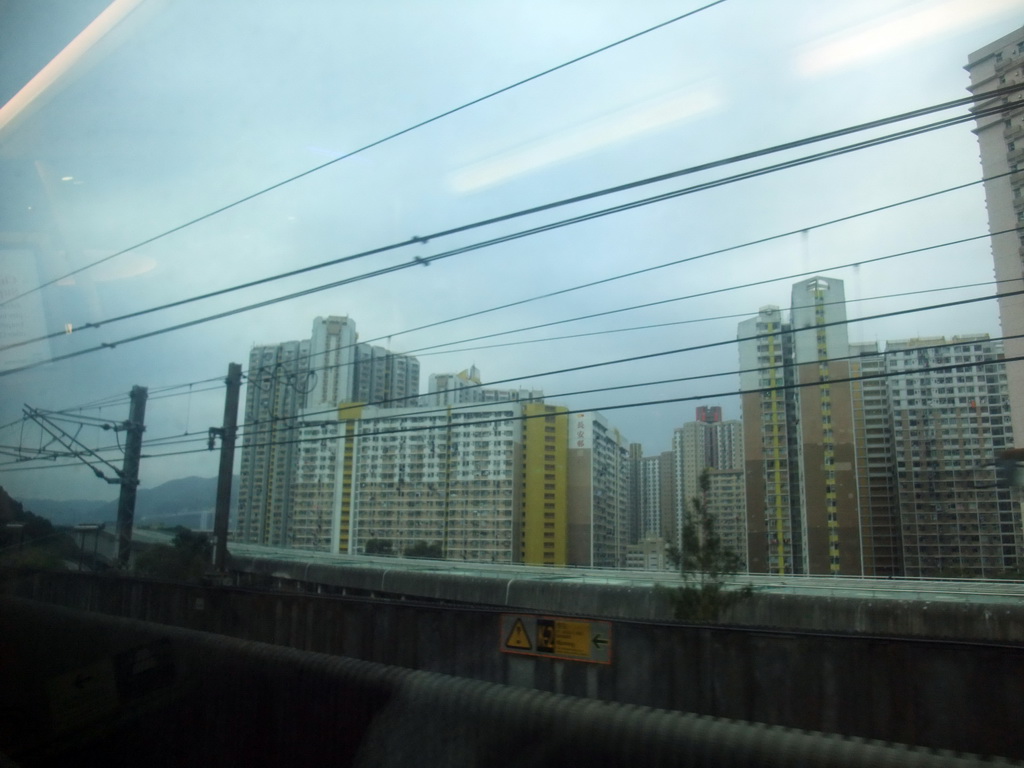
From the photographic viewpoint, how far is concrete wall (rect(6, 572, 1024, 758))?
486 cm

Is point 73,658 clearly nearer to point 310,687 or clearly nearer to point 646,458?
point 310,687

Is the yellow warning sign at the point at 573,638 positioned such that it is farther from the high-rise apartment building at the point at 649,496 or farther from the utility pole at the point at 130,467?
the utility pole at the point at 130,467

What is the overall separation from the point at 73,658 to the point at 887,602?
8.82m

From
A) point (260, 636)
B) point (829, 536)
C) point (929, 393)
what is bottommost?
Result: point (260, 636)

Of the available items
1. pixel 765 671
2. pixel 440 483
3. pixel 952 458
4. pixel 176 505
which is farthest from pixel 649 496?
pixel 176 505

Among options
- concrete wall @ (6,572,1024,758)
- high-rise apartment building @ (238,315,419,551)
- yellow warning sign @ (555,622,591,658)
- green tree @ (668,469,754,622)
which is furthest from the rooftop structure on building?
yellow warning sign @ (555,622,591,658)

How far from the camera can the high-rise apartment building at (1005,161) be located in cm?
603

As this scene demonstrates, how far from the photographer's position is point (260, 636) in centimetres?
929

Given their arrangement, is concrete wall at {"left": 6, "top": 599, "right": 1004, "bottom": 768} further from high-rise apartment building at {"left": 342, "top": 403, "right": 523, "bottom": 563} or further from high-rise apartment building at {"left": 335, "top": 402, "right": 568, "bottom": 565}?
high-rise apartment building at {"left": 342, "top": 403, "right": 523, "bottom": 563}

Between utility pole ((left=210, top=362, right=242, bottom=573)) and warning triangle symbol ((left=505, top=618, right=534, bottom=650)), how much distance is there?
9.02 metres

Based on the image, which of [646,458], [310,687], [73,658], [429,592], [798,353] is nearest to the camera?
[310,687]

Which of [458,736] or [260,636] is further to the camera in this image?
[260,636]

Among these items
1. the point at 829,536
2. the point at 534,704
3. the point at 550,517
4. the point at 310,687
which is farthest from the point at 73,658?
the point at 829,536

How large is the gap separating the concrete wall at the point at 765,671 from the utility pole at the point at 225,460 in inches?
174
